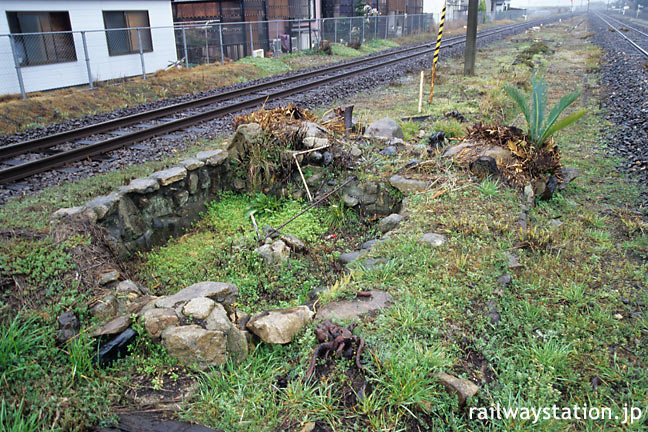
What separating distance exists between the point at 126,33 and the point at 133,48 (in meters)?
0.57

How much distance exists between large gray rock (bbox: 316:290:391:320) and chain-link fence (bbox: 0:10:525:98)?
510 inches

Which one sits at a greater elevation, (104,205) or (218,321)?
(104,205)

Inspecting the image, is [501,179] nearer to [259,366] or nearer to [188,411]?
[259,366]

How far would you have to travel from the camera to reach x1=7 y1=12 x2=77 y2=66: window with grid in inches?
542

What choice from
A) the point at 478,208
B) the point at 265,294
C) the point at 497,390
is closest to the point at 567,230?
the point at 478,208

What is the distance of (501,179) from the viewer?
620 cm

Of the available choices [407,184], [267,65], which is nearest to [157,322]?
[407,184]

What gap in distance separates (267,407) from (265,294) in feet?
5.99

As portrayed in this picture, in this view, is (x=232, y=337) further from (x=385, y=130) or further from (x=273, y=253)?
(x=385, y=130)

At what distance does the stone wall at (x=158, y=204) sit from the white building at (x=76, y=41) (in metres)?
9.46

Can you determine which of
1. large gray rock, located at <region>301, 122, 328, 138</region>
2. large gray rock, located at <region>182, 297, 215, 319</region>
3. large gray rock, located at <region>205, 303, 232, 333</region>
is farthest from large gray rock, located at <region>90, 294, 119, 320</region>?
large gray rock, located at <region>301, 122, 328, 138</region>

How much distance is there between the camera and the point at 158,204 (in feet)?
19.2

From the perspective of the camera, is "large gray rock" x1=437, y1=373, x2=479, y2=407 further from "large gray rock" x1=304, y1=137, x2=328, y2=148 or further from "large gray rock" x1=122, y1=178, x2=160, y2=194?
"large gray rock" x1=304, y1=137, x2=328, y2=148

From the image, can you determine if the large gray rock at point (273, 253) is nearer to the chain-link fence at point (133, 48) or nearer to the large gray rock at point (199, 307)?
the large gray rock at point (199, 307)
